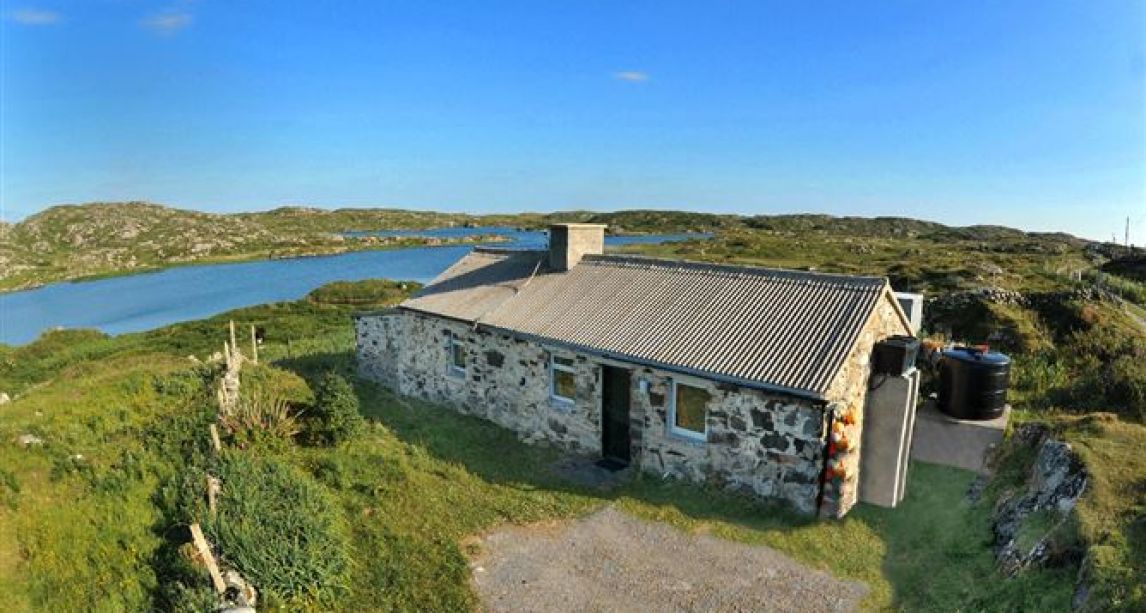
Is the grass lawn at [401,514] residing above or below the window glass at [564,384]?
below

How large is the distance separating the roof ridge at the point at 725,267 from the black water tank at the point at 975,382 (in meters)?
2.14

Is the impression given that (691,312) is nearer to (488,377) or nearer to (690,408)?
(690,408)

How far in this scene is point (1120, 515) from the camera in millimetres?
6637

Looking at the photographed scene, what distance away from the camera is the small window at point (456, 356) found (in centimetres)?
1543

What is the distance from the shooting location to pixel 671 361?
10711mm

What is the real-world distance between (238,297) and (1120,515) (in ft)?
177

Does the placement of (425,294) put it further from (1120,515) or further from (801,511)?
(1120,515)

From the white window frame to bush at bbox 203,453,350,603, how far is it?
6381 millimetres

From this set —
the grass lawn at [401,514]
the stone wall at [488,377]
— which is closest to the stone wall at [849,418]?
the grass lawn at [401,514]

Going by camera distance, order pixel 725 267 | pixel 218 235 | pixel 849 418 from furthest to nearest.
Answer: pixel 218 235 < pixel 725 267 < pixel 849 418

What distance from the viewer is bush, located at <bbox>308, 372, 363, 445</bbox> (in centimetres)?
1226

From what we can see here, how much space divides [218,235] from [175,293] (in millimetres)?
50672

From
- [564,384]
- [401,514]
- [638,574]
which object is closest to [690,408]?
[564,384]

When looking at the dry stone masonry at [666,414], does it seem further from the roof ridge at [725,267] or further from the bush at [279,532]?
the bush at [279,532]
